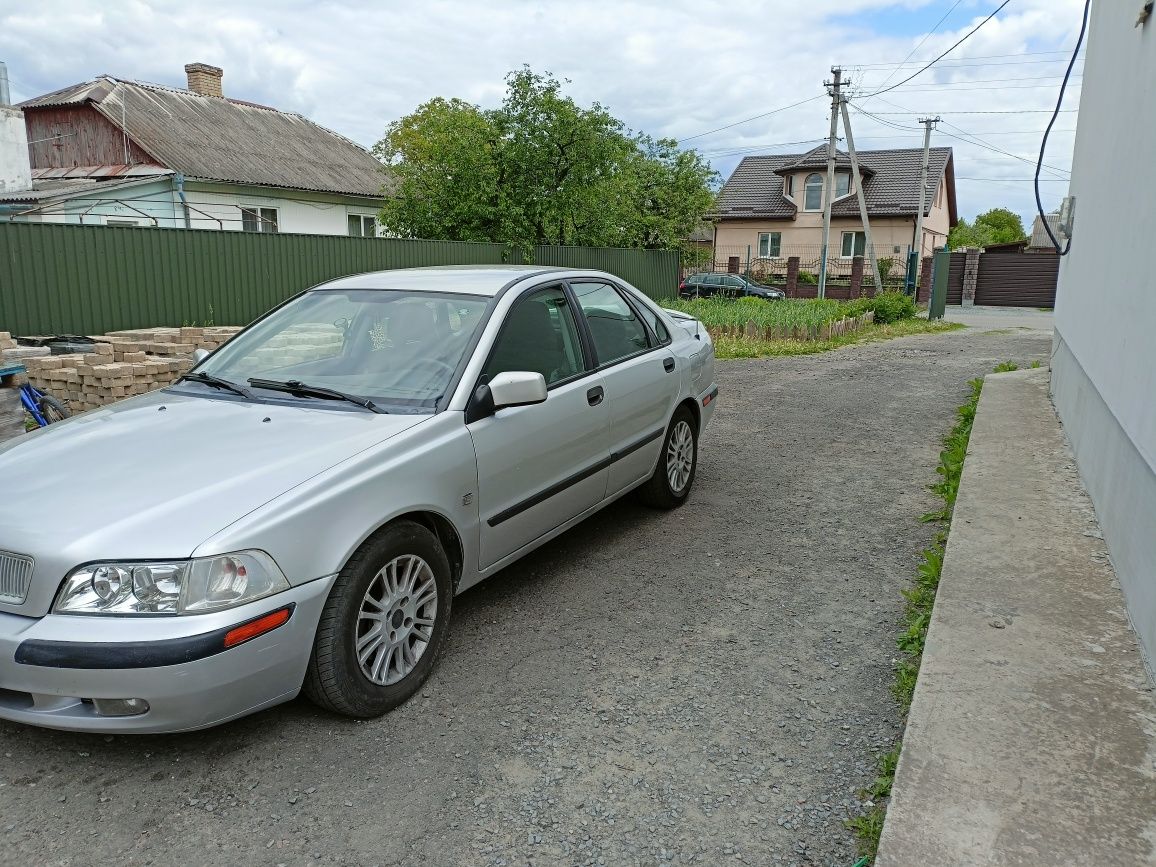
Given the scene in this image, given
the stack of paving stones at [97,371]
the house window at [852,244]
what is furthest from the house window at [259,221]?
the house window at [852,244]

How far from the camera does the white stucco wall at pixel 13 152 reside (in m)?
19.1

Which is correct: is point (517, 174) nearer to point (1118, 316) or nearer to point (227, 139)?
point (227, 139)

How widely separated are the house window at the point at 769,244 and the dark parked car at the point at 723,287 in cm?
1160

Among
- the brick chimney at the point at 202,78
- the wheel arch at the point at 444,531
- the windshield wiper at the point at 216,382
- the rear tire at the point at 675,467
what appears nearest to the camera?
the wheel arch at the point at 444,531

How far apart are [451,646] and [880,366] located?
11367mm

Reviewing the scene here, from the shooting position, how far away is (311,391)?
392 centimetres

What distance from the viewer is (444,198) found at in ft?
66.3

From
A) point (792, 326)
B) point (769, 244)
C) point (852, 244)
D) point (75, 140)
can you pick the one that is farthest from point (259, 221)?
point (852, 244)

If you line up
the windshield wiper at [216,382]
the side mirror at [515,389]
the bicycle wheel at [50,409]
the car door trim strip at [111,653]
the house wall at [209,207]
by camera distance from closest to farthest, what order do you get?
the car door trim strip at [111,653] → the side mirror at [515,389] → the windshield wiper at [216,382] → the bicycle wheel at [50,409] → the house wall at [209,207]

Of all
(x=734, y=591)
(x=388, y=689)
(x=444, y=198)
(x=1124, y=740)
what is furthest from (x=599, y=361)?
(x=444, y=198)

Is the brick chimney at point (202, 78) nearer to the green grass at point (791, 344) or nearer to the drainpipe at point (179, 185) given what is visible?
the drainpipe at point (179, 185)

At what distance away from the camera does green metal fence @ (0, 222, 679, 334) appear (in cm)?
1100

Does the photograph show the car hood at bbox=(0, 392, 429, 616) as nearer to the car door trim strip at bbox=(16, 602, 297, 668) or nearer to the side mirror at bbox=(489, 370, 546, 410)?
the car door trim strip at bbox=(16, 602, 297, 668)

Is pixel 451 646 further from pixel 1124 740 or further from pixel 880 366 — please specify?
pixel 880 366
